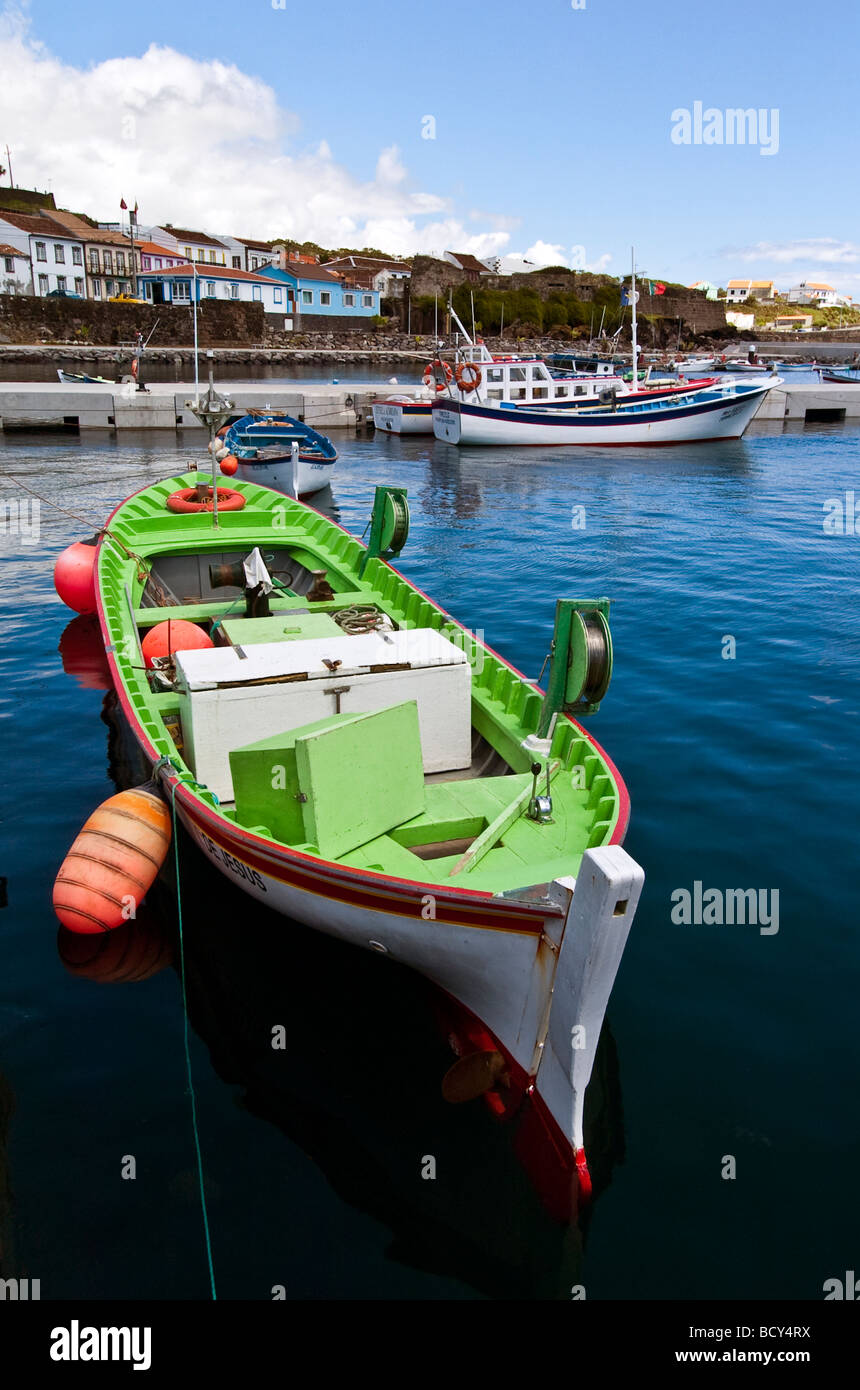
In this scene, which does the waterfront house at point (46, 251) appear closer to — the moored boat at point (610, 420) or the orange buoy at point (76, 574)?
the moored boat at point (610, 420)

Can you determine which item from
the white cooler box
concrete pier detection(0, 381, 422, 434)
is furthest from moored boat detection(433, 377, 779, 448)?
the white cooler box

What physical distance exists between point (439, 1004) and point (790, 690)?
9146mm

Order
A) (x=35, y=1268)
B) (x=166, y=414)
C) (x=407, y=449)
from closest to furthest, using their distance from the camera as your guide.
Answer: (x=35, y=1268)
(x=166, y=414)
(x=407, y=449)

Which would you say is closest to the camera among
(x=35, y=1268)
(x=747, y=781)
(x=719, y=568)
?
(x=35, y=1268)

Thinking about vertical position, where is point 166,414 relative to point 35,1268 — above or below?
above

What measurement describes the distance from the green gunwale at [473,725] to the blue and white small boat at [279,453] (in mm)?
12116

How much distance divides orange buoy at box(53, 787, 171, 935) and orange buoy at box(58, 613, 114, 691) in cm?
609

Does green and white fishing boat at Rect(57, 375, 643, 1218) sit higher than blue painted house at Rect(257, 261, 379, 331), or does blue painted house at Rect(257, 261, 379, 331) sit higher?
blue painted house at Rect(257, 261, 379, 331)

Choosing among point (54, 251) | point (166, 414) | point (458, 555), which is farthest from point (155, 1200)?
point (54, 251)

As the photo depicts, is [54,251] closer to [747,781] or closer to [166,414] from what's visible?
[166,414]

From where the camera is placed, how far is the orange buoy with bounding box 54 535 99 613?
16.3 metres

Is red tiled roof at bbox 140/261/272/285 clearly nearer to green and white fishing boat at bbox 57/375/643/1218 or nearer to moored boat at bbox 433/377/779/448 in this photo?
moored boat at bbox 433/377/779/448

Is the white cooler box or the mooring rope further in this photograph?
the white cooler box

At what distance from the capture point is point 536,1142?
6.35 metres
